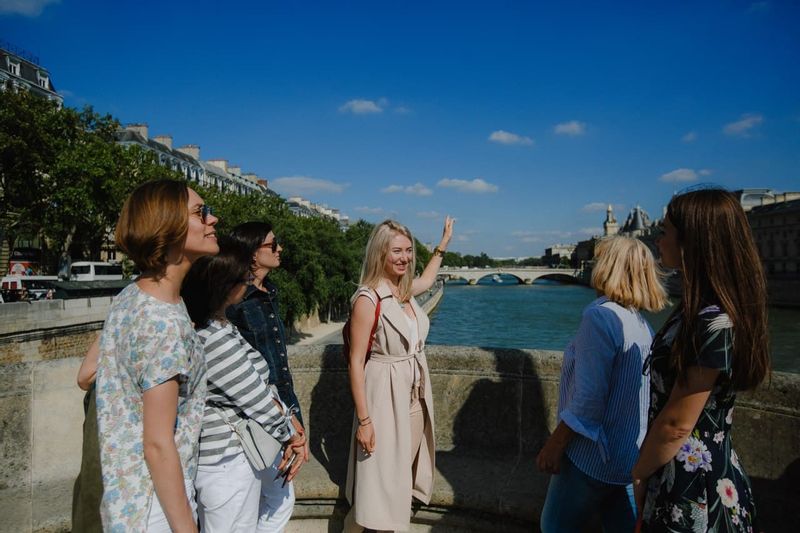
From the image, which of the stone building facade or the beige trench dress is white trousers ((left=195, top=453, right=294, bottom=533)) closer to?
the beige trench dress

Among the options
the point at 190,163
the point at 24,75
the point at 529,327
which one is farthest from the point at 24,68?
the point at 529,327

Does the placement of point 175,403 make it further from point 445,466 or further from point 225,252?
point 445,466

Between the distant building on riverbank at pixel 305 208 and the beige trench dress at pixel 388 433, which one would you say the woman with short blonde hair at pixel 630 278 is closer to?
the beige trench dress at pixel 388 433

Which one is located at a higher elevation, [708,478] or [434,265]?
[434,265]

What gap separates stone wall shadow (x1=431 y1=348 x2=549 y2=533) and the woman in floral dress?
1.36 metres

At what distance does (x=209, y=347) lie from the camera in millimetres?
1802

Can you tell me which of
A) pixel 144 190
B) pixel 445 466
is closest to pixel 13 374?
pixel 144 190

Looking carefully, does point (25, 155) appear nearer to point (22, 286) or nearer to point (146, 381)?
point (22, 286)

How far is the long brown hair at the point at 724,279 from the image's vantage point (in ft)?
4.63

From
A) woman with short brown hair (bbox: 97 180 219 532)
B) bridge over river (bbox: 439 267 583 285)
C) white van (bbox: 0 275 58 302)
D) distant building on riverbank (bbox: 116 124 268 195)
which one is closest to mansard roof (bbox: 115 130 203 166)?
distant building on riverbank (bbox: 116 124 268 195)

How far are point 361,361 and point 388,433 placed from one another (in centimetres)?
38

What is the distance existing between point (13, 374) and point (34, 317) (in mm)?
17005

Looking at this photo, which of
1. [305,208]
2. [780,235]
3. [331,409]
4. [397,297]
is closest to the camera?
[397,297]

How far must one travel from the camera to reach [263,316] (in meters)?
2.45
